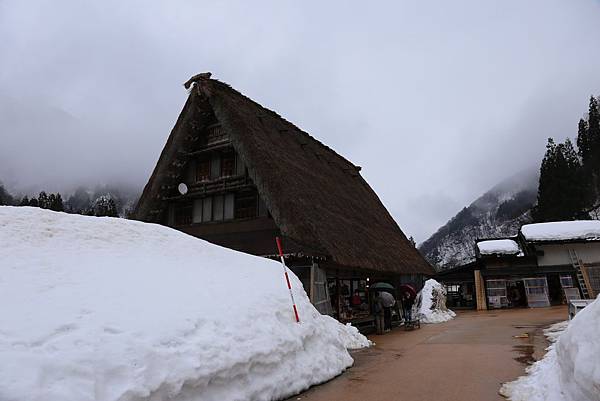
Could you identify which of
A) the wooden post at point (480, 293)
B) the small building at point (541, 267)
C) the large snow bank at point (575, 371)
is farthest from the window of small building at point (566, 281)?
the large snow bank at point (575, 371)

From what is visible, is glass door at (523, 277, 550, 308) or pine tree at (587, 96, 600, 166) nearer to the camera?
glass door at (523, 277, 550, 308)

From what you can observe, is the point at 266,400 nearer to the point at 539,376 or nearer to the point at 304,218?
the point at 539,376

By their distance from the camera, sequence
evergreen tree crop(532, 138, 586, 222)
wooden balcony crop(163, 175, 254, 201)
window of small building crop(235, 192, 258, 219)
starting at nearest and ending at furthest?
window of small building crop(235, 192, 258, 219), wooden balcony crop(163, 175, 254, 201), evergreen tree crop(532, 138, 586, 222)

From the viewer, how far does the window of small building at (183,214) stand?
1559cm

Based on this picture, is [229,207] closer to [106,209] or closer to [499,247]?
[499,247]

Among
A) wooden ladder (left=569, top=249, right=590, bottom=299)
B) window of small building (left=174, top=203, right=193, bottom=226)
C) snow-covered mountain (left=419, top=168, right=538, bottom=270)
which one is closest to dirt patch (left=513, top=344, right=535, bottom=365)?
window of small building (left=174, top=203, right=193, bottom=226)

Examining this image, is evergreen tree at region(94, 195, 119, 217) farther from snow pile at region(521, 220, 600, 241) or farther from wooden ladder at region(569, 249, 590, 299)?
wooden ladder at region(569, 249, 590, 299)

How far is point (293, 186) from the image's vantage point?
13094mm

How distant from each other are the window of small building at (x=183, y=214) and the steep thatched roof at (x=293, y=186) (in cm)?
77

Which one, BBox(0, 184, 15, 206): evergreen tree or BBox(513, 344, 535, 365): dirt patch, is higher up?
BBox(0, 184, 15, 206): evergreen tree

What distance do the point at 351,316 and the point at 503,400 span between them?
948cm

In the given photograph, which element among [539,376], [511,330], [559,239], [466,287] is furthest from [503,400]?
[466,287]

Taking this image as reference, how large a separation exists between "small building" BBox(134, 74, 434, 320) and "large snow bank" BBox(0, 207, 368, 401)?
4136 mm

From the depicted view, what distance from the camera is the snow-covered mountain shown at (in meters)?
92.8
